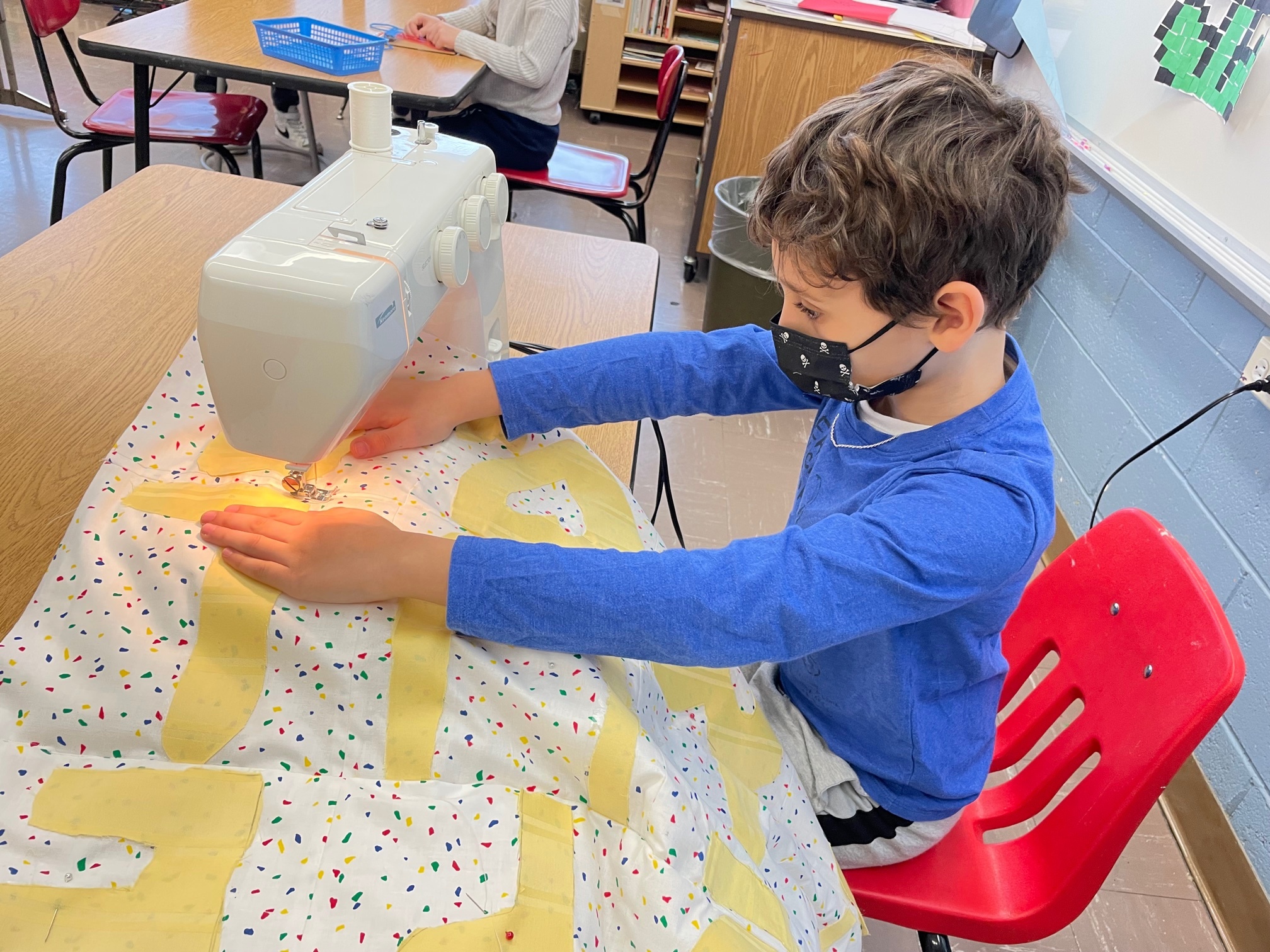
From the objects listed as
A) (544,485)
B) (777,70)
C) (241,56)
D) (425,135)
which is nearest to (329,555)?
(544,485)

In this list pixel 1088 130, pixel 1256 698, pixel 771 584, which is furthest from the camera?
pixel 1088 130

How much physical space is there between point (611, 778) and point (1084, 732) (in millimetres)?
556

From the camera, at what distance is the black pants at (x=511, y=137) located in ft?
8.81

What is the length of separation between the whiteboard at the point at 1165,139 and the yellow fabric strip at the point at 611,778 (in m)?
1.49

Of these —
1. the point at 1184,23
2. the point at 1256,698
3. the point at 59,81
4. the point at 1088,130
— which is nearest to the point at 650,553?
the point at 1256,698

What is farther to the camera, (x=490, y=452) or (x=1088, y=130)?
(x=1088, y=130)

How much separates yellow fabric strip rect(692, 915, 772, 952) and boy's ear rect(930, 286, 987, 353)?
49 cm

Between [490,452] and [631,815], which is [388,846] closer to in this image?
[631,815]

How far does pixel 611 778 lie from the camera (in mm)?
683

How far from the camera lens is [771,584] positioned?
2.39 ft

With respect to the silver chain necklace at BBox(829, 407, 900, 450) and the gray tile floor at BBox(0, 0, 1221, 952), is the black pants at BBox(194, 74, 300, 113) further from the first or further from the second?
the silver chain necklace at BBox(829, 407, 900, 450)

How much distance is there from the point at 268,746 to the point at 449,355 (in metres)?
0.48

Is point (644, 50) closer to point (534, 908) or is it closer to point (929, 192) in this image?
point (929, 192)

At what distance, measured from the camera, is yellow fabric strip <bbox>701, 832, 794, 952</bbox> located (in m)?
0.69
